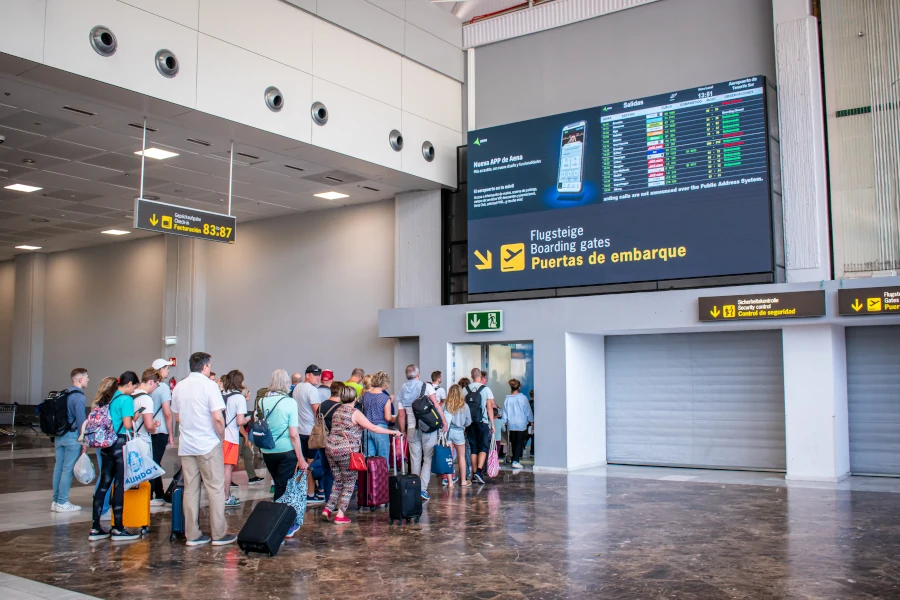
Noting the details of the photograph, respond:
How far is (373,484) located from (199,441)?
101 inches

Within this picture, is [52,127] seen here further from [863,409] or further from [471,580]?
[863,409]

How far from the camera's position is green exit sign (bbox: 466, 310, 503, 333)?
14070 mm

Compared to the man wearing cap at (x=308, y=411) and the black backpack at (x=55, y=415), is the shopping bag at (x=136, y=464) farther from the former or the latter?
the man wearing cap at (x=308, y=411)

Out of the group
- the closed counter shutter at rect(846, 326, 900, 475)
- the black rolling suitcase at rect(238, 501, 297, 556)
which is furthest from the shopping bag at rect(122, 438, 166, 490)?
the closed counter shutter at rect(846, 326, 900, 475)

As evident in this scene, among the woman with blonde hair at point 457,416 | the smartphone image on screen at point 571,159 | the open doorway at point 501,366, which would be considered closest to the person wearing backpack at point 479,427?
the woman with blonde hair at point 457,416

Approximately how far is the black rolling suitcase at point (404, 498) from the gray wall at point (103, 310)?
14238mm

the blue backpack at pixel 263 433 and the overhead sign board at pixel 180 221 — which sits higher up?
the overhead sign board at pixel 180 221

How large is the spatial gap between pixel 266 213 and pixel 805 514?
13310 mm

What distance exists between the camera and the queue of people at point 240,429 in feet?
24.2

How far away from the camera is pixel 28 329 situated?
24531 millimetres

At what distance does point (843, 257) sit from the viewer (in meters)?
12.0

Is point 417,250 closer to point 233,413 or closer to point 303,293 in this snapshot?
point 303,293

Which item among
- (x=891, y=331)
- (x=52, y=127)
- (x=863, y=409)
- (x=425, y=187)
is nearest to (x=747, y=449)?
(x=863, y=409)

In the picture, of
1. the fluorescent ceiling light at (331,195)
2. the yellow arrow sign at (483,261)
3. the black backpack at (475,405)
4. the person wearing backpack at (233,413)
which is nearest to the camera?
the person wearing backpack at (233,413)
